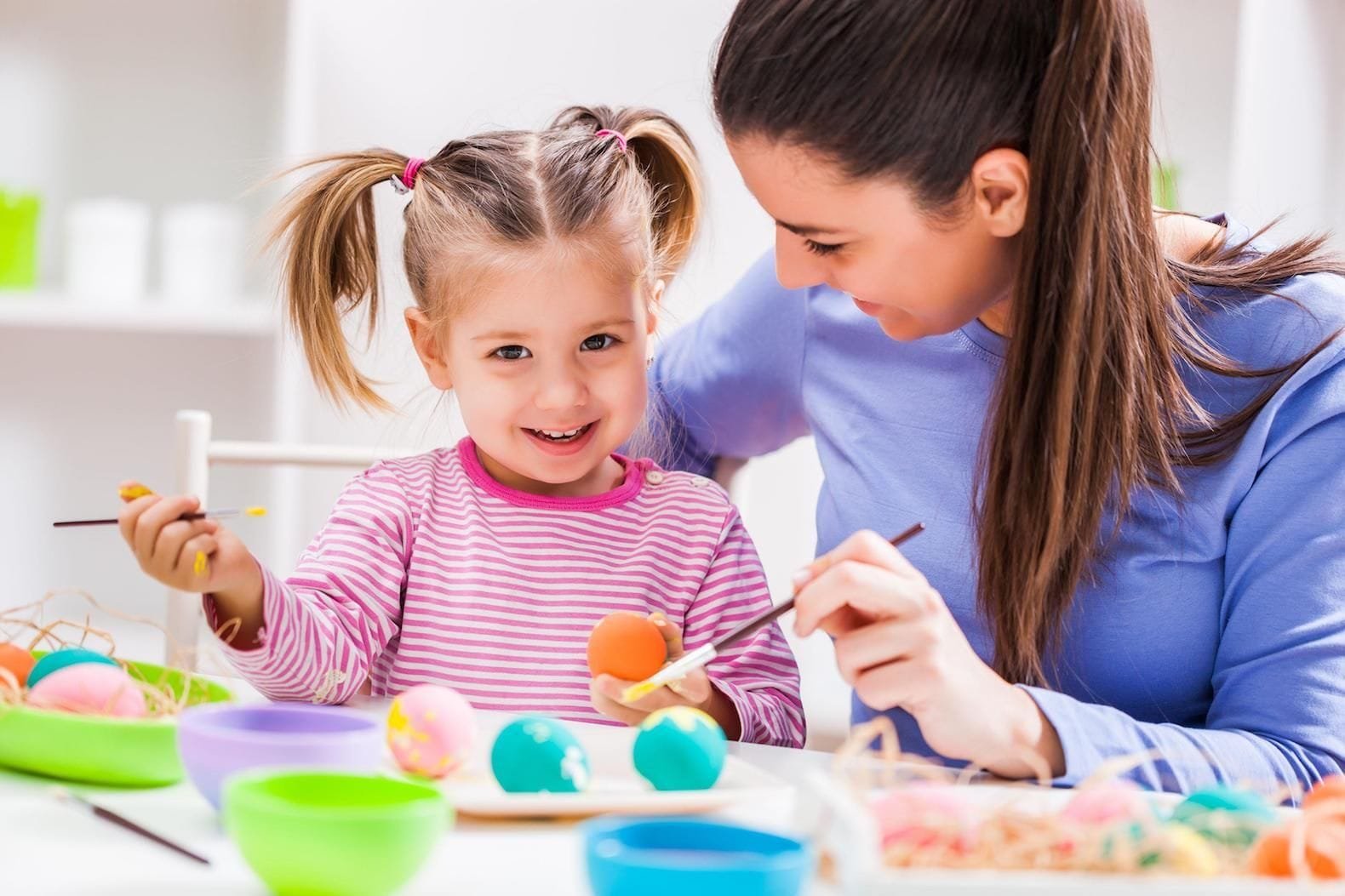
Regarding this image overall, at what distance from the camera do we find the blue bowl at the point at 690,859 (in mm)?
551

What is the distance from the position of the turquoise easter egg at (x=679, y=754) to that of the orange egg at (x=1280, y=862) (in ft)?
0.93

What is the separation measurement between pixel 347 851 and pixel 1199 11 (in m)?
2.20

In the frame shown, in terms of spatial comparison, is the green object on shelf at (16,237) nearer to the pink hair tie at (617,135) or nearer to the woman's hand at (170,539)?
the pink hair tie at (617,135)

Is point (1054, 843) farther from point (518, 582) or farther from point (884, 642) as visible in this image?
point (518, 582)

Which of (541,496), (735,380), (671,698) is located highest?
(735,380)

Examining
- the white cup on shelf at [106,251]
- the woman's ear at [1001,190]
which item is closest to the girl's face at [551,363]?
the woman's ear at [1001,190]

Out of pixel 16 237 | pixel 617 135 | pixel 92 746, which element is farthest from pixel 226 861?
pixel 16 237

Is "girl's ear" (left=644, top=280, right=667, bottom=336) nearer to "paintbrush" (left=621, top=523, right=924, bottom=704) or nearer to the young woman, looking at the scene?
Result: the young woman

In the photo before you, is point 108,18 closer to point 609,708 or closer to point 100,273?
point 100,273

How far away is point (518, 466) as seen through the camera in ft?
4.25

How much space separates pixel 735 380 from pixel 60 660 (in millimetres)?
801

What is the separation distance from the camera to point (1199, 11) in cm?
236

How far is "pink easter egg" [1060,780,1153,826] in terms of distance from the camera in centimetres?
68

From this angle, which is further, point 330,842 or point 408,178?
point 408,178
